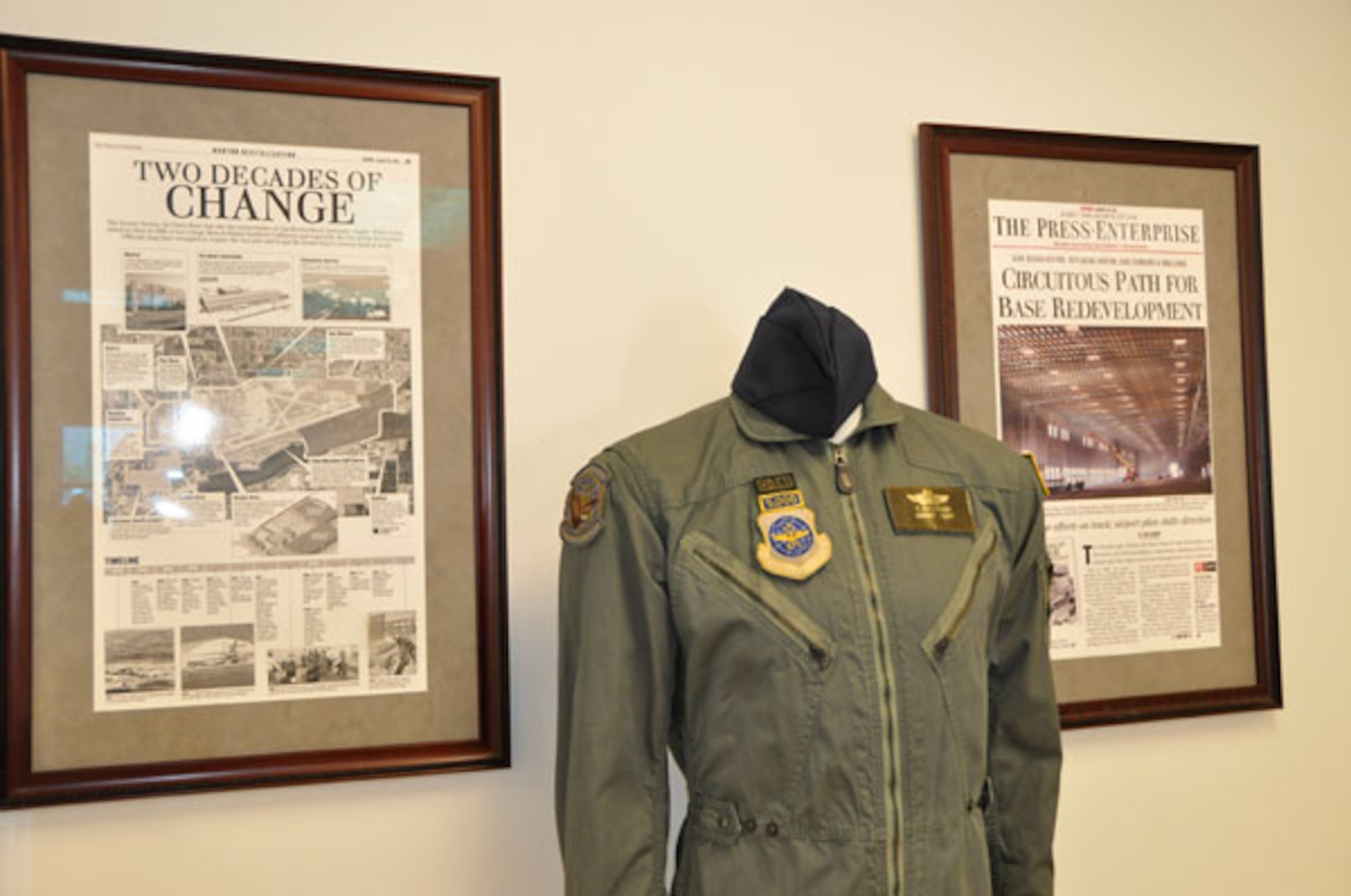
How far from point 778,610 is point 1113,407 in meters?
0.90

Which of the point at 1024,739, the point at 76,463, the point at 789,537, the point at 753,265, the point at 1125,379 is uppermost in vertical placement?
the point at 753,265

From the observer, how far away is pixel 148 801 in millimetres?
1386

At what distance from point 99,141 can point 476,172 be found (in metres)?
0.49

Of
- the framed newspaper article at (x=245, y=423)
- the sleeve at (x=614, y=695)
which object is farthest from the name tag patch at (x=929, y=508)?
the framed newspaper article at (x=245, y=423)

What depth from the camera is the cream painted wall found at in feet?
4.73

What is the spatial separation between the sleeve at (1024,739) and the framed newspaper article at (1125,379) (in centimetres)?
36

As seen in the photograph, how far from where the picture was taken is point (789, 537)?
1.20 metres

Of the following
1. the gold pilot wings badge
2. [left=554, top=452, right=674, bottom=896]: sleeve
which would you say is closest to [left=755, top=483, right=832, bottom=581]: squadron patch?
the gold pilot wings badge

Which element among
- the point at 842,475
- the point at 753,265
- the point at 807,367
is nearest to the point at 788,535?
the point at 842,475

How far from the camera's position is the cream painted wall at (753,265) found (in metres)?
1.44

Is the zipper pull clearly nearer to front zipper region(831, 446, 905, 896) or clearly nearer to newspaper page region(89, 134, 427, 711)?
front zipper region(831, 446, 905, 896)

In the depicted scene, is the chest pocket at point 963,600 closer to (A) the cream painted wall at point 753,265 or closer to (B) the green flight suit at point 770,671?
(B) the green flight suit at point 770,671

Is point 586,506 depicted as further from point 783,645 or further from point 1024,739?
point 1024,739

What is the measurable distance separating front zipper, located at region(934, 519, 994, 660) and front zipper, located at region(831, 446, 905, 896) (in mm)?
66
